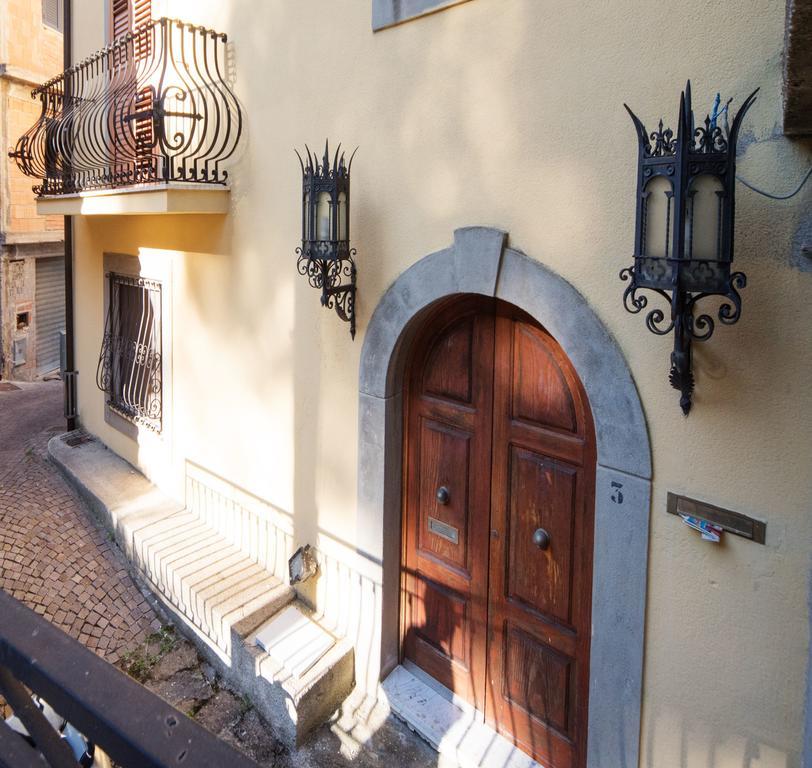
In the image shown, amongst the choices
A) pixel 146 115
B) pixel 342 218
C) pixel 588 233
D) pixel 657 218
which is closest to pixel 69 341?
pixel 146 115

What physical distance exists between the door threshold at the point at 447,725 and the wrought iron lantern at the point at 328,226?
2.65 metres

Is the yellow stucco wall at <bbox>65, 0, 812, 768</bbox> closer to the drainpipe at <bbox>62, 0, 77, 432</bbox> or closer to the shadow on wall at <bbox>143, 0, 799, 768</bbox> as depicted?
the shadow on wall at <bbox>143, 0, 799, 768</bbox>

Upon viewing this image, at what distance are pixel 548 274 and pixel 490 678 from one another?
8.92ft

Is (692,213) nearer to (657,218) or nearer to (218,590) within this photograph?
(657,218)

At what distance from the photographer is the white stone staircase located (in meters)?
4.84

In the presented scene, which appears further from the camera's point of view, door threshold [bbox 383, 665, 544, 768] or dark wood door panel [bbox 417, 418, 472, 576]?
dark wood door panel [bbox 417, 418, 472, 576]

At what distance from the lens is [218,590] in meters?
5.68

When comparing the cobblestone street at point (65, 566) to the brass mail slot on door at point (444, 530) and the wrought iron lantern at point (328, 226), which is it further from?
the wrought iron lantern at point (328, 226)

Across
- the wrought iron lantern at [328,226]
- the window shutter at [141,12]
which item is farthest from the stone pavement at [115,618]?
the window shutter at [141,12]

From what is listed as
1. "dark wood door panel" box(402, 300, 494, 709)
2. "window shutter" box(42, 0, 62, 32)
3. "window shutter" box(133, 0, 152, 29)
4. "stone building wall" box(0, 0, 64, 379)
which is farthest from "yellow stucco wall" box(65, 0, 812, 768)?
"window shutter" box(42, 0, 62, 32)

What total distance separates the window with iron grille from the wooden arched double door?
4.00 meters

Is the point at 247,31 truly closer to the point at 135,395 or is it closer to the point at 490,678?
the point at 135,395

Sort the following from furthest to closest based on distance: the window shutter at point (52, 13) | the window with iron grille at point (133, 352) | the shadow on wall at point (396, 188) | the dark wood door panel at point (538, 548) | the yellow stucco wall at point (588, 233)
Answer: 1. the window shutter at point (52, 13)
2. the window with iron grille at point (133, 352)
3. the dark wood door panel at point (538, 548)
4. the shadow on wall at point (396, 188)
5. the yellow stucco wall at point (588, 233)

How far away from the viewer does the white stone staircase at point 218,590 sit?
484 cm
